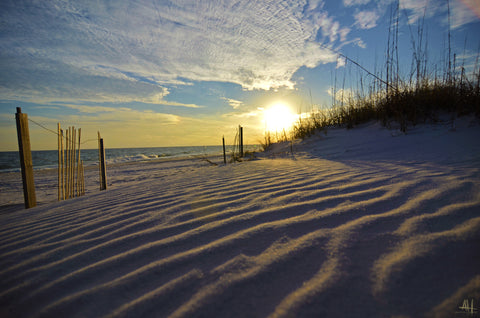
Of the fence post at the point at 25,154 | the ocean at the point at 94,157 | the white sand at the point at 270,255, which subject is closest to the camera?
the white sand at the point at 270,255

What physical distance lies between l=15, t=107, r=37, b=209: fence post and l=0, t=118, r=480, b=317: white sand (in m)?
2.49

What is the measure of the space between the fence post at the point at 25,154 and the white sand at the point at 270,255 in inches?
97.9

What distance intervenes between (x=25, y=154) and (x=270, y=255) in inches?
176

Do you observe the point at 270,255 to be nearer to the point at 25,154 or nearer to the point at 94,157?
the point at 25,154

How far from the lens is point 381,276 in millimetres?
658

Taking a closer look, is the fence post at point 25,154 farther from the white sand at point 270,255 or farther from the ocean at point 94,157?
the white sand at point 270,255

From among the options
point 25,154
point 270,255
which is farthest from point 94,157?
point 270,255

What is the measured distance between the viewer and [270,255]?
0.82m

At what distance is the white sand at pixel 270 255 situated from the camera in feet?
2.02

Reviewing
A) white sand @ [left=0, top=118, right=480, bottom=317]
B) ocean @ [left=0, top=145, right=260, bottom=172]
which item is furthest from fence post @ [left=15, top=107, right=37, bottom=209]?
white sand @ [left=0, top=118, right=480, bottom=317]

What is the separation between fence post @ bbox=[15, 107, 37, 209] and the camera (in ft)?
10.8

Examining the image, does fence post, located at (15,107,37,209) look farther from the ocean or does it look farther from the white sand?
the white sand

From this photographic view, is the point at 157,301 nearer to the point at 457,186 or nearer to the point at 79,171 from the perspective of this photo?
the point at 457,186

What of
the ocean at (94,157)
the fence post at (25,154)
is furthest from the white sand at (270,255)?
the ocean at (94,157)
